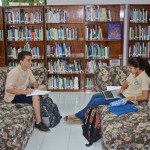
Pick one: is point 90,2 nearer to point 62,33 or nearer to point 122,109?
point 62,33

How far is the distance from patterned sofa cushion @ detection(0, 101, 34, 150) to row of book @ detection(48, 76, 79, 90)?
2179 mm

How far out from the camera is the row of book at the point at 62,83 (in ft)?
19.1

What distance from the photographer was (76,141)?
3.51m

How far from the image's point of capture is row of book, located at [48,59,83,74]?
578 cm

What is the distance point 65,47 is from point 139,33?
1.57 meters

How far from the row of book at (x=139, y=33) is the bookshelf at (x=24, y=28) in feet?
6.08

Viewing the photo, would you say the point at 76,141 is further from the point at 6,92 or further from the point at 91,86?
the point at 91,86

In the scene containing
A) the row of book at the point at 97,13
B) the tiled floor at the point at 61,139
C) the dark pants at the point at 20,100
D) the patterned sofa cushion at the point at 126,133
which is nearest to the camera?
the patterned sofa cushion at the point at 126,133

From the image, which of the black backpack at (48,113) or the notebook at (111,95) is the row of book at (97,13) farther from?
the black backpack at (48,113)

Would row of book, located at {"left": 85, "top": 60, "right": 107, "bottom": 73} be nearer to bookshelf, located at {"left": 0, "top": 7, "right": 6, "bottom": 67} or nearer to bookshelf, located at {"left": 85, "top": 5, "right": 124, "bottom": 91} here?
bookshelf, located at {"left": 85, "top": 5, "right": 124, "bottom": 91}

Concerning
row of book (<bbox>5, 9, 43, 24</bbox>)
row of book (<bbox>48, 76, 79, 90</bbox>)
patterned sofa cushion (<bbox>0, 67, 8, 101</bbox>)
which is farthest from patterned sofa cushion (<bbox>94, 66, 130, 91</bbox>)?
row of book (<bbox>5, 9, 43, 24</bbox>)

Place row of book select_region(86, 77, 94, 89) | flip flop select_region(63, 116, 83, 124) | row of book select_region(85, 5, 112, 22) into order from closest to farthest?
flip flop select_region(63, 116, 83, 124), row of book select_region(85, 5, 112, 22), row of book select_region(86, 77, 94, 89)

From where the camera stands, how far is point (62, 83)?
583 centimetres

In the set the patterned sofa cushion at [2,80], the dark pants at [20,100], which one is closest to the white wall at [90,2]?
the patterned sofa cushion at [2,80]
